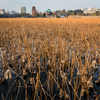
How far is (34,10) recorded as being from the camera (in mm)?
49312

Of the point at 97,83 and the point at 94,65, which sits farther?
the point at 94,65

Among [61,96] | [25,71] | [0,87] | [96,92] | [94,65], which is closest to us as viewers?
[61,96]

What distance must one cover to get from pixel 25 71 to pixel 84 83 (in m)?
1.00

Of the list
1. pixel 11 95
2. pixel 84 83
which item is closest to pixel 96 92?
pixel 84 83

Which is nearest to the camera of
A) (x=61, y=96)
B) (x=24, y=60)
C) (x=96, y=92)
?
(x=61, y=96)

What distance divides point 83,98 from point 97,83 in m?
0.41

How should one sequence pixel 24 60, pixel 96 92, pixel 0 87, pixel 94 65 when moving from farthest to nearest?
pixel 24 60 → pixel 94 65 → pixel 0 87 → pixel 96 92

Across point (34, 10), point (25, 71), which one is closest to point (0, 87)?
point (25, 71)

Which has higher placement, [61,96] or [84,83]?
[84,83]

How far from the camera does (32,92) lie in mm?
1481

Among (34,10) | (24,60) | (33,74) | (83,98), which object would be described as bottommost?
(83,98)

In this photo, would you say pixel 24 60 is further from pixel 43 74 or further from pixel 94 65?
pixel 94 65

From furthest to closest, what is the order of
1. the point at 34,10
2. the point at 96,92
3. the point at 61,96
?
the point at 34,10
the point at 96,92
the point at 61,96

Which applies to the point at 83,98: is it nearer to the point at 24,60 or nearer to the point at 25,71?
the point at 25,71
